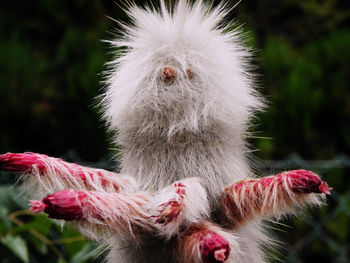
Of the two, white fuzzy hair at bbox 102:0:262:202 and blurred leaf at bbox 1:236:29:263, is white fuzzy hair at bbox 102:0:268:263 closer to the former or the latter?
white fuzzy hair at bbox 102:0:262:202

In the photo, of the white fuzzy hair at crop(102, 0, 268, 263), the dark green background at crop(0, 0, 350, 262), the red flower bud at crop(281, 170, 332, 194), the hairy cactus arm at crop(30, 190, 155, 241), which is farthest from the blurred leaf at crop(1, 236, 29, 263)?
the dark green background at crop(0, 0, 350, 262)

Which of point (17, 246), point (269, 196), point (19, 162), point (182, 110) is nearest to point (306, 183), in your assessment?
point (269, 196)

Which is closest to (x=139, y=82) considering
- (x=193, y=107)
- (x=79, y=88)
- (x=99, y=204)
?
(x=193, y=107)

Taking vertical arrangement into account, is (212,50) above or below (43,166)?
above

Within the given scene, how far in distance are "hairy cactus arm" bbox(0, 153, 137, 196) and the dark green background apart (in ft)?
4.48

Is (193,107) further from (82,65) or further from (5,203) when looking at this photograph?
(82,65)

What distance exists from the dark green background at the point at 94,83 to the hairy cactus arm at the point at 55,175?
1.36 meters

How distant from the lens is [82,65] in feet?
8.22

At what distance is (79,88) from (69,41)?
15.3 inches

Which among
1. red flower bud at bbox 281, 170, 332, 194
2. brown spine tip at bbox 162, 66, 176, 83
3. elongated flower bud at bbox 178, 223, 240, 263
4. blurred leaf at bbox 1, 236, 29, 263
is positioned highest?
brown spine tip at bbox 162, 66, 176, 83

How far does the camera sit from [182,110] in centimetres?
59

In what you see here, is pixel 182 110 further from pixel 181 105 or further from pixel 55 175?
pixel 55 175

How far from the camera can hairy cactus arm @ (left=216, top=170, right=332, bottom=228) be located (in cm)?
46

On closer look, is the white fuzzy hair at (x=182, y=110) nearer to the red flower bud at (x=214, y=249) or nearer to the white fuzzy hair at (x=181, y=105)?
the white fuzzy hair at (x=181, y=105)
